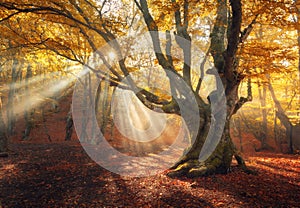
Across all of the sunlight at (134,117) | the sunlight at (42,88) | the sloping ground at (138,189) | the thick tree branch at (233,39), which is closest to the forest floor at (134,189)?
the sloping ground at (138,189)

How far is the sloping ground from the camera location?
18.1ft

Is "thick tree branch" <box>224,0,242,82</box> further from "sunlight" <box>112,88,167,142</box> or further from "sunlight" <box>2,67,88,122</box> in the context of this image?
"sunlight" <box>112,88,167,142</box>

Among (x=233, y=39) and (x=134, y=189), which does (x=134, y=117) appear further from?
(x=233, y=39)

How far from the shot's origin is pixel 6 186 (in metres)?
6.88

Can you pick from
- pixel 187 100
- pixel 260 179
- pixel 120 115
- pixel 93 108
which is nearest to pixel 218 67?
pixel 187 100

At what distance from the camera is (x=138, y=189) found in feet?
22.4

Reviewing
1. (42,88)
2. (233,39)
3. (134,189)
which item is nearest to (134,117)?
(42,88)

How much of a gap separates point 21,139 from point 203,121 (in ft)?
64.2

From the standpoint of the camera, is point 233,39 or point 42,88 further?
point 42,88

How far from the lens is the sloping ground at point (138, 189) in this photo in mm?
5516

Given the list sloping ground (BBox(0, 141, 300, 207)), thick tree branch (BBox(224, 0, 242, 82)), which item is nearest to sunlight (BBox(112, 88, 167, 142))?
sloping ground (BBox(0, 141, 300, 207))

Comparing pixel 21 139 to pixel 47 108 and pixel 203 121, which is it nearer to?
pixel 47 108

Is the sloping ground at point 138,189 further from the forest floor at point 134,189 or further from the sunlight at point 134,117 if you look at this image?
the sunlight at point 134,117

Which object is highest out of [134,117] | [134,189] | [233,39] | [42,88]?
[233,39]
